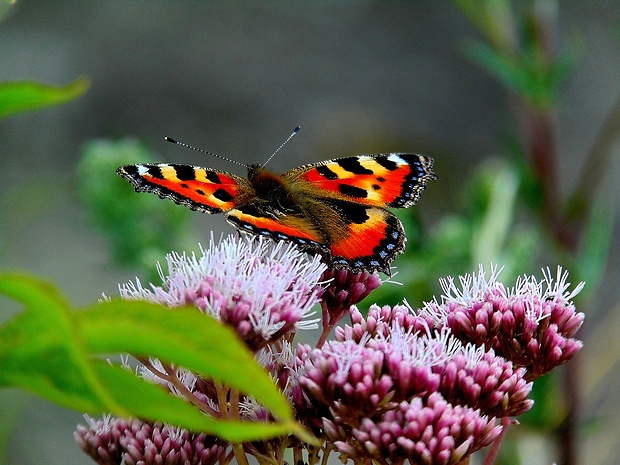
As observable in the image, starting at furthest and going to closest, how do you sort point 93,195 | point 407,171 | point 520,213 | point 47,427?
point 520,213
point 47,427
point 93,195
point 407,171

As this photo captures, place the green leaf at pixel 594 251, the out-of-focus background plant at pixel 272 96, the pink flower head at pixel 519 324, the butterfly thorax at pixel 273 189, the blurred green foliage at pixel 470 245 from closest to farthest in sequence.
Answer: the pink flower head at pixel 519 324
the butterfly thorax at pixel 273 189
the blurred green foliage at pixel 470 245
the green leaf at pixel 594 251
the out-of-focus background plant at pixel 272 96

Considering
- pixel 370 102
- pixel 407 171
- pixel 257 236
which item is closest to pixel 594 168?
pixel 407 171

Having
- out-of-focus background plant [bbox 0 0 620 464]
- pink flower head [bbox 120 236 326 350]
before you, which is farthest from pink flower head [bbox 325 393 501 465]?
out-of-focus background plant [bbox 0 0 620 464]

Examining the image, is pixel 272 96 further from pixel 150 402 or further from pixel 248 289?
pixel 150 402

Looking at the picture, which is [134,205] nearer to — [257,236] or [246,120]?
[257,236]

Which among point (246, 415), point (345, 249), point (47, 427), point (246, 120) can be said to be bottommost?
point (47, 427)

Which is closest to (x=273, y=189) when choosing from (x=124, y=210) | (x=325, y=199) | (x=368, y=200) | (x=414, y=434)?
(x=325, y=199)

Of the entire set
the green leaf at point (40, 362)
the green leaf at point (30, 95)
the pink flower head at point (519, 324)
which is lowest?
the green leaf at point (40, 362)

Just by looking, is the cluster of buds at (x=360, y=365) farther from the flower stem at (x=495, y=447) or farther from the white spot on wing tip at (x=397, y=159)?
the white spot on wing tip at (x=397, y=159)

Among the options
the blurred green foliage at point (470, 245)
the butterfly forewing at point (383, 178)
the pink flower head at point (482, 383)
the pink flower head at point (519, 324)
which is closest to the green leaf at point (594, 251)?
the blurred green foliage at point (470, 245)
